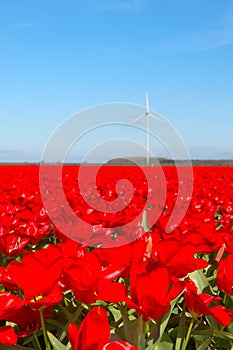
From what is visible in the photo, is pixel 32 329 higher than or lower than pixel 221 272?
lower

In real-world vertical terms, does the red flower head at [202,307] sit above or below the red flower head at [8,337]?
above

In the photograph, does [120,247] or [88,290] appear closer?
[88,290]

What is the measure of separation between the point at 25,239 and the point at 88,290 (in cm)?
95

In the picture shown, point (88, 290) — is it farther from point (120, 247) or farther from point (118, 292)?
point (120, 247)

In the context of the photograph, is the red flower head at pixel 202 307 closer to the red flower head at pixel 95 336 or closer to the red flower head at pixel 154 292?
the red flower head at pixel 154 292

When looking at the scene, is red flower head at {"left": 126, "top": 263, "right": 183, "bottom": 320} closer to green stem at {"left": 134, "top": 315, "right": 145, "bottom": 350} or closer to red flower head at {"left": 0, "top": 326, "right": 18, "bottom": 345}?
green stem at {"left": 134, "top": 315, "right": 145, "bottom": 350}

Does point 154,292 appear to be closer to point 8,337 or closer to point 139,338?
point 139,338

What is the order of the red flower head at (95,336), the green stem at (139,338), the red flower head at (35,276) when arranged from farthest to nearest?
Answer: the red flower head at (35,276) → the green stem at (139,338) → the red flower head at (95,336)

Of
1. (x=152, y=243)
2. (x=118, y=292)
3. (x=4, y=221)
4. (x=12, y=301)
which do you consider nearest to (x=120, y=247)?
(x=152, y=243)

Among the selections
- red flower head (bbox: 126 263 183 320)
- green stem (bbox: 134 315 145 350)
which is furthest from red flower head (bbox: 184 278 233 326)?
green stem (bbox: 134 315 145 350)

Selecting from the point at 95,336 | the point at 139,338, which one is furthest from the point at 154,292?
the point at 95,336

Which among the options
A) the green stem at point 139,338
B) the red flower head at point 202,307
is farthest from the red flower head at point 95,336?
the red flower head at point 202,307

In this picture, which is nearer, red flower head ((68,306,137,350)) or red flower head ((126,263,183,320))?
red flower head ((68,306,137,350))

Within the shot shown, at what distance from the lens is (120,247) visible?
1.53m
